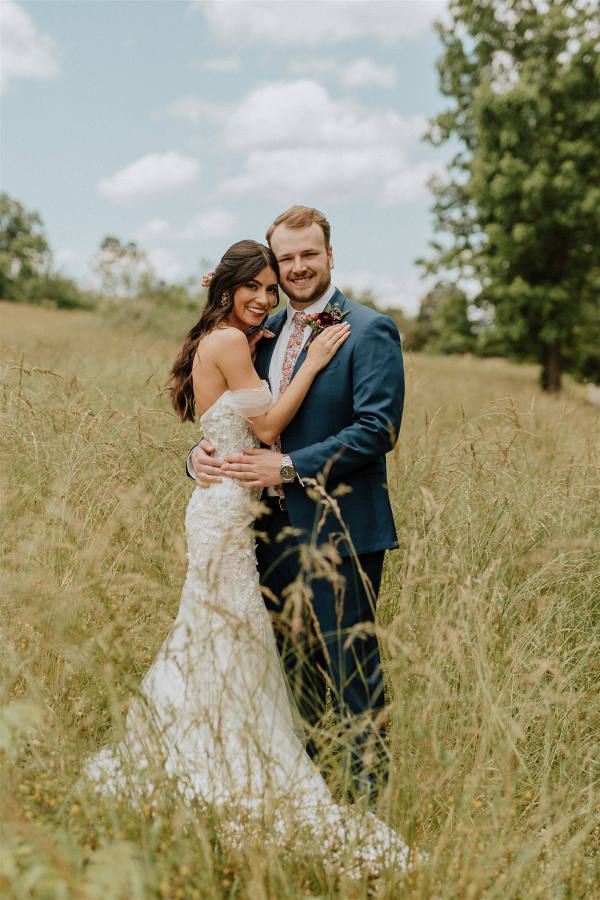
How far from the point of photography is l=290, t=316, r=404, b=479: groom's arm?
258 centimetres

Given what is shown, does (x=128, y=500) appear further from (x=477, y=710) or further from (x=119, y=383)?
(x=119, y=383)

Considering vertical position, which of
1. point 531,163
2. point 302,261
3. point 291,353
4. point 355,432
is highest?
point 531,163

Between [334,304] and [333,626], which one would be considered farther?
[334,304]

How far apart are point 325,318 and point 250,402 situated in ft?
1.66

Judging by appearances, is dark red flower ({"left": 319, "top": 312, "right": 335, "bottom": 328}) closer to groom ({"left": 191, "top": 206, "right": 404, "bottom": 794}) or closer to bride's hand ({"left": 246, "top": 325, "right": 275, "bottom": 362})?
groom ({"left": 191, "top": 206, "right": 404, "bottom": 794})

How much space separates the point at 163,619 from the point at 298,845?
3.68 feet

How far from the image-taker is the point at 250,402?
2.75m

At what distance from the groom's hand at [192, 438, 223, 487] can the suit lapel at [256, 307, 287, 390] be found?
0.46m

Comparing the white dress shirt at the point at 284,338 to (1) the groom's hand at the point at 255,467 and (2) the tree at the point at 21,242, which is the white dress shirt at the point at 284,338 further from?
(2) the tree at the point at 21,242

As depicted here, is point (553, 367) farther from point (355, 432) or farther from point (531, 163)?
point (355, 432)

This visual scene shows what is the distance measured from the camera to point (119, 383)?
5680mm

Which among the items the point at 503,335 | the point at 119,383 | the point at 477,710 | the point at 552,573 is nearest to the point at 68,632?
the point at 477,710

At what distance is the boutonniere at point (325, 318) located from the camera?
110 inches

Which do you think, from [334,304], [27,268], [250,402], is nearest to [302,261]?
[334,304]
